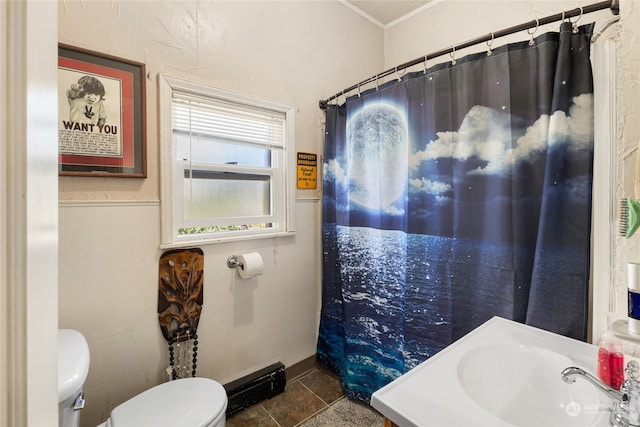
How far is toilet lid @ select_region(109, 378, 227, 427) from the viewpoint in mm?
1071

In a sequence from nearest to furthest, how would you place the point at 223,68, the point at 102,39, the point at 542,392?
1. the point at 542,392
2. the point at 102,39
3. the point at 223,68

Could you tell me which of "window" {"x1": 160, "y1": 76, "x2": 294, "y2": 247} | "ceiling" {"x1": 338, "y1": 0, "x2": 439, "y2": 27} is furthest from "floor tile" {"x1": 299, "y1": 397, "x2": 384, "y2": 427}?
"ceiling" {"x1": 338, "y1": 0, "x2": 439, "y2": 27}

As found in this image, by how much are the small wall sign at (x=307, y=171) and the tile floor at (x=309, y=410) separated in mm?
1334

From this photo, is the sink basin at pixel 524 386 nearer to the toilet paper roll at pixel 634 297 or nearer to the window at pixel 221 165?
the toilet paper roll at pixel 634 297

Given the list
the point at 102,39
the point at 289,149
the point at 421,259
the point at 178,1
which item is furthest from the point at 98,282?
the point at 421,259

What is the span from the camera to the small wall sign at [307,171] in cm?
202

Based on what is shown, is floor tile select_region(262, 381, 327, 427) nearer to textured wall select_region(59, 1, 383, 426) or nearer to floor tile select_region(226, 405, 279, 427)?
floor tile select_region(226, 405, 279, 427)

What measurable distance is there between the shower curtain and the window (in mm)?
361

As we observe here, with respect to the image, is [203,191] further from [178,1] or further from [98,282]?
[178,1]

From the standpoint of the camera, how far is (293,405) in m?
1.75

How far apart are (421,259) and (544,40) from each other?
1037 mm

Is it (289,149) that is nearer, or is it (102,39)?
(102,39)

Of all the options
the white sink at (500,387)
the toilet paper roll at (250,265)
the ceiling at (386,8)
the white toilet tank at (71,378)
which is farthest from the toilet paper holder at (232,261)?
the ceiling at (386,8)

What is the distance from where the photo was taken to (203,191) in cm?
166
